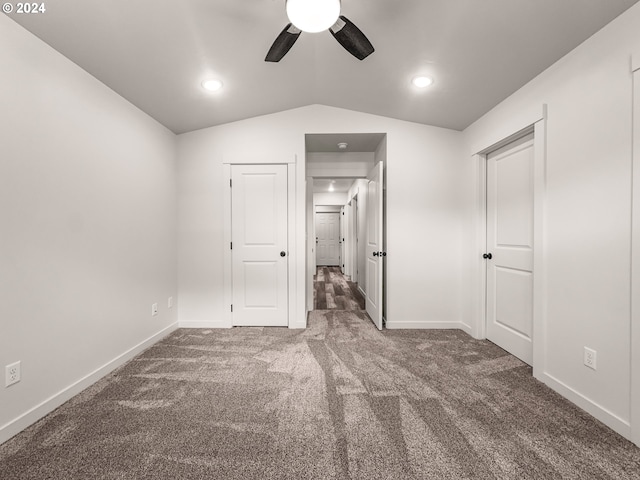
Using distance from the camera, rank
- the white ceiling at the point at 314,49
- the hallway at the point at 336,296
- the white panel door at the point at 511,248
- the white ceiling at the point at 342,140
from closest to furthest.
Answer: the white ceiling at the point at 314,49 → the white panel door at the point at 511,248 → the white ceiling at the point at 342,140 → the hallway at the point at 336,296

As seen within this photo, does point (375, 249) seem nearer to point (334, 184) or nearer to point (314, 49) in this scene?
point (314, 49)

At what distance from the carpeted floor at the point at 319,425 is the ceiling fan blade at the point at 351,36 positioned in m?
2.12

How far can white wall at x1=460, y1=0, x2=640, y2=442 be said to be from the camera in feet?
5.05

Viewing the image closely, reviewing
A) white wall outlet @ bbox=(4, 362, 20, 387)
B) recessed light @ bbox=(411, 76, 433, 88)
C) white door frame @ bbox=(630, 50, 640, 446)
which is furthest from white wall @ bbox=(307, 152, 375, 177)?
white wall outlet @ bbox=(4, 362, 20, 387)

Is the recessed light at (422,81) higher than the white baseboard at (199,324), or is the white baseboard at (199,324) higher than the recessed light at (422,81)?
the recessed light at (422,81)

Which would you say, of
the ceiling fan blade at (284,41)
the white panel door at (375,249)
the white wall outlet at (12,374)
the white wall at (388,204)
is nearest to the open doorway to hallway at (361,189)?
the white panel door at (375,249)

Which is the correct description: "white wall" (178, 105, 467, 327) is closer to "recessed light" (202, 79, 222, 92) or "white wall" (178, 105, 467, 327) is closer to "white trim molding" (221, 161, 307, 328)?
"white trim molding" (221, 161, 307, 328)

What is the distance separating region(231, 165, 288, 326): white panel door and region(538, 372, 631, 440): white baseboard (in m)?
2.44

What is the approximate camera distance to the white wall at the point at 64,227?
1.55 metres

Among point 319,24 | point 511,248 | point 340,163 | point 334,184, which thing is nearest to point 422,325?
point 511,248

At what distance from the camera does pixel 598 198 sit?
5.47 feet

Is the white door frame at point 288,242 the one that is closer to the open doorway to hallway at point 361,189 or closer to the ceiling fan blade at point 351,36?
the open doorway to hallway at point 361,189

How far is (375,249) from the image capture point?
3.43 metres

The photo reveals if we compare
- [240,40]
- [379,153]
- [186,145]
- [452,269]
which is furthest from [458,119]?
[186,145]
